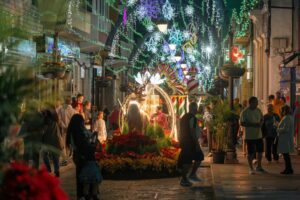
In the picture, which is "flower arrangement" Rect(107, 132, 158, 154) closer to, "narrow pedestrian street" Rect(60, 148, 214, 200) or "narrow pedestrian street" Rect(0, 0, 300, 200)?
"narrow pedestrian street" Rect(0, 0, 300, 200)

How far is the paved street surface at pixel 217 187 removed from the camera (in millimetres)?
14695

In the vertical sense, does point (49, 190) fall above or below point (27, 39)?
below

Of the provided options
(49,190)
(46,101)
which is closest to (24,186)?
(49,190)

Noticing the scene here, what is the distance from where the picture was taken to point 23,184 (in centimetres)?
602

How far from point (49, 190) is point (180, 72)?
60.5 metres

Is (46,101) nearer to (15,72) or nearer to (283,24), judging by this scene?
(15,72)

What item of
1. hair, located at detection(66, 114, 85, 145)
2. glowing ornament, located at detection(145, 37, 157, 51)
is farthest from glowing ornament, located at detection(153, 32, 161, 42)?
hair, located at detection(66, 114, 85, 145)

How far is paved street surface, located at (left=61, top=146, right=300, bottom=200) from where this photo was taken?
1470 centimetres

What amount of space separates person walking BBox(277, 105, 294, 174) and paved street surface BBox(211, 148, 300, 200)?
0.86ft

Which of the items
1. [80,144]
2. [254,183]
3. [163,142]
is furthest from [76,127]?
[163,142]

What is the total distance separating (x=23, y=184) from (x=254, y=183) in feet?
35.9

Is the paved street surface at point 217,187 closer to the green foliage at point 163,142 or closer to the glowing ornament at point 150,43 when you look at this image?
the green foliage at point 163,142

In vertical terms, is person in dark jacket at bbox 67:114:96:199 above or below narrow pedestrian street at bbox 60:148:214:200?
above

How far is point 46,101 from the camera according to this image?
18.7ft
